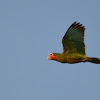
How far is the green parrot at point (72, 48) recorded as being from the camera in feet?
47.8

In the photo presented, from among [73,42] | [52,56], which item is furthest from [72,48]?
[52,56]

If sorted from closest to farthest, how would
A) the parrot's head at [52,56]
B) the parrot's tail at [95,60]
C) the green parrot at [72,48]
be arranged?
1. the parrot's tail at [95,60]
2. the green parrot at [72,48]
3. the parrot's head at [52,56]

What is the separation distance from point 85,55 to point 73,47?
757 millimetres

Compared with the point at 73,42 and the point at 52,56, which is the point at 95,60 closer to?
the point at 73,42

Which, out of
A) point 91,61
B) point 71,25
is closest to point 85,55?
point 91,61

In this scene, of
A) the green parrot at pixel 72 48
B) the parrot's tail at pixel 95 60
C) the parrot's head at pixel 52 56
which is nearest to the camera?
the parrot's tail at pixel 95 60

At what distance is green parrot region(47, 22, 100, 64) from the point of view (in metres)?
14.6

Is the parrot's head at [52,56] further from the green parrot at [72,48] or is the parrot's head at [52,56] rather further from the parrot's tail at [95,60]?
the parrot's tail at [95,60]

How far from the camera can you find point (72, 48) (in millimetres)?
14766

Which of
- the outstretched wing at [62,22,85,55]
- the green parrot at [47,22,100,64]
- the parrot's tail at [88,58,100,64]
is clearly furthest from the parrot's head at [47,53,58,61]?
the parrot's tail at [88,58,100,64]

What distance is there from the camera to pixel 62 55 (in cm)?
1470

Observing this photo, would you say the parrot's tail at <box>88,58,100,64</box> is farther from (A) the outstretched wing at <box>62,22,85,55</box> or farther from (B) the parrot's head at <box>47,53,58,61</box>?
(B) the parrot's head at <box>47,53,58,61</box>

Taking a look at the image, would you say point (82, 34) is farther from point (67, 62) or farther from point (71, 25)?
point (67, 62)

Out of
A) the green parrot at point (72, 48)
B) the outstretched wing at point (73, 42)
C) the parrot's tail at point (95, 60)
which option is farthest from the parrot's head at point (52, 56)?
the parrot's tail at point (95, 60)
